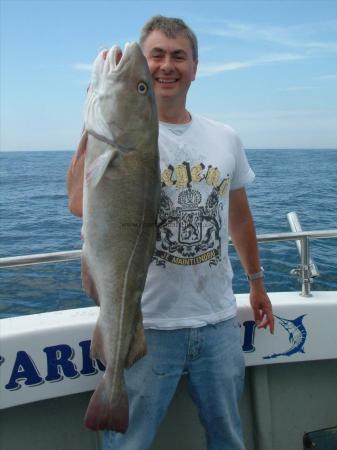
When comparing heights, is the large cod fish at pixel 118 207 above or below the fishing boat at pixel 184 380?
above

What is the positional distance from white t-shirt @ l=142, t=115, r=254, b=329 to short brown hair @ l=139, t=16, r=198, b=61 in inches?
16.6

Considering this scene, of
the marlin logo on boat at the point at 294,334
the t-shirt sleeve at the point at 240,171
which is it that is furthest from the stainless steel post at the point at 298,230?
the t-shirt sleeve at the point at 240,171

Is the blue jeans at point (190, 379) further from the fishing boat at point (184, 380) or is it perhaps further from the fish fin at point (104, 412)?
the fishing boat at point (184, 380)

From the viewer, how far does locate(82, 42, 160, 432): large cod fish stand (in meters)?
1.96

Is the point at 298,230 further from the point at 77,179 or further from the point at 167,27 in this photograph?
the point at 77,179

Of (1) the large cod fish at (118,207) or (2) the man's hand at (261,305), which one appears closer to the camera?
(1) the large cod fish at (118,207)

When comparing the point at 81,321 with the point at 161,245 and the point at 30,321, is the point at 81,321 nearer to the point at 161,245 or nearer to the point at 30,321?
the point at 30,321

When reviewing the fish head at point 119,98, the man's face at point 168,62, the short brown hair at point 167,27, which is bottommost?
the fish head at point 119,98

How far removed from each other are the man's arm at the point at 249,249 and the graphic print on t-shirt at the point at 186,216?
47 centimetres

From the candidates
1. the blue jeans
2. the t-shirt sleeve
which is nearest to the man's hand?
the blue jeans

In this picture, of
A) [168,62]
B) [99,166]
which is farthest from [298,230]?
[99,166]

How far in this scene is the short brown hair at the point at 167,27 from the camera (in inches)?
92.0

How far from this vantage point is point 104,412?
2.08 meters

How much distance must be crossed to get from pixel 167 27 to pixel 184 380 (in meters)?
2.13
